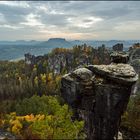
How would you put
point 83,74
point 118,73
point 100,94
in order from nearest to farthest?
1. point 118,73
2. point 100,94
3. point 83,74

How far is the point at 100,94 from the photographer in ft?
127

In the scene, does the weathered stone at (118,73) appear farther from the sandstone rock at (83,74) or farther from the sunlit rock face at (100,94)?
the sandstone rock at (83,74)

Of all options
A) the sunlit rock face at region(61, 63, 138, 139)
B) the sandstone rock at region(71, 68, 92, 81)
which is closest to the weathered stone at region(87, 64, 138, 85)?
the sunlit rock face at region(61, 63, 138, 139)

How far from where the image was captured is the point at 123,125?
173ft

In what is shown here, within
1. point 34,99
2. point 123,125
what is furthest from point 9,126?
point 123,125

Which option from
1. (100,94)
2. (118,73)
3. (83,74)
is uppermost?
(118,73)

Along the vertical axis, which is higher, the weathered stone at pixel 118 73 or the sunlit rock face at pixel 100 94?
the weathered stone at pixel 118 73

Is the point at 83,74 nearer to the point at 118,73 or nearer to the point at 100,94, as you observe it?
the point at 100,94

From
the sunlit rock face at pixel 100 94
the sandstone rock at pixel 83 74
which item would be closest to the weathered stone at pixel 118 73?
the sunlit rock face at pixel 100 94

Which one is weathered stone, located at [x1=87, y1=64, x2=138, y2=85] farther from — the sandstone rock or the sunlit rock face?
the sandstone rock

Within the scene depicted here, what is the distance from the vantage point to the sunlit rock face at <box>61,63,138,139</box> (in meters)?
37.9

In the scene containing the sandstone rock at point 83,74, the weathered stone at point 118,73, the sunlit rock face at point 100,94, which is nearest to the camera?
the weathered stone at point 118,73

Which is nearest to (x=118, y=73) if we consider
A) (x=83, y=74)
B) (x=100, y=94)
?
(x=100, y=94)

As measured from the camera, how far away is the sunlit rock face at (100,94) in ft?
124
